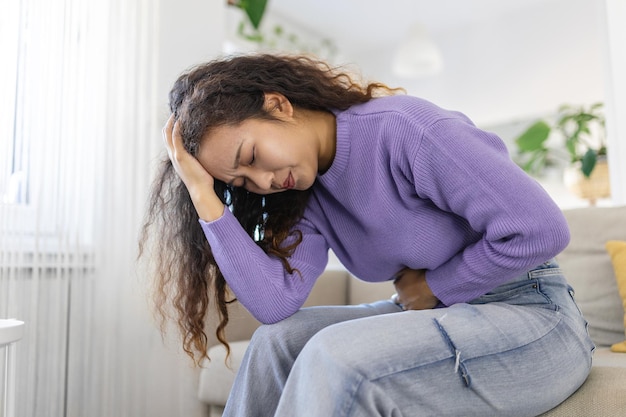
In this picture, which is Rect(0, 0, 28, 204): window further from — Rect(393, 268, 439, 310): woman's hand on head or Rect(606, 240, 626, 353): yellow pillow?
Rect(606, 240, 626, 353): yellow pillow

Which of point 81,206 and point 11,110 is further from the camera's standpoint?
point 81,206

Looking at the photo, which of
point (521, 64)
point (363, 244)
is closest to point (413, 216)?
point (363, 244)

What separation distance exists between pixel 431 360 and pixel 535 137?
2.23 metres

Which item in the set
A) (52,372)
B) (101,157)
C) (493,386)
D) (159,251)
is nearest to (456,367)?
(493,386)

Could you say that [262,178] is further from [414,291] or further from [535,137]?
[535,137]

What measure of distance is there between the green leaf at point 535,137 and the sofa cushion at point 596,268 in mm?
1216

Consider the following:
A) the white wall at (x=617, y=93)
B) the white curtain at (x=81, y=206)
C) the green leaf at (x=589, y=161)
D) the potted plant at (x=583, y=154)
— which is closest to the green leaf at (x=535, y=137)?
the potted plant at (x=583, y=154)

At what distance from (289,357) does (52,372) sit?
2.77ft

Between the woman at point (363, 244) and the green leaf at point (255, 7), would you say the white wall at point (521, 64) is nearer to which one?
the green leaf at point (255, 7)

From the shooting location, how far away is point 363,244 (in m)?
1.08

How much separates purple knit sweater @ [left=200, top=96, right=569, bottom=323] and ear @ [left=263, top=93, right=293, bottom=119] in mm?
97

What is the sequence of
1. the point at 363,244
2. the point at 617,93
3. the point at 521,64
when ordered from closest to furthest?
the point at 363,244 → the point at 617,93 → the point at 521,64

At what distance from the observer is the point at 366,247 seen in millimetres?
1071

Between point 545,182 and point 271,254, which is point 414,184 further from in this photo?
point 545,182
